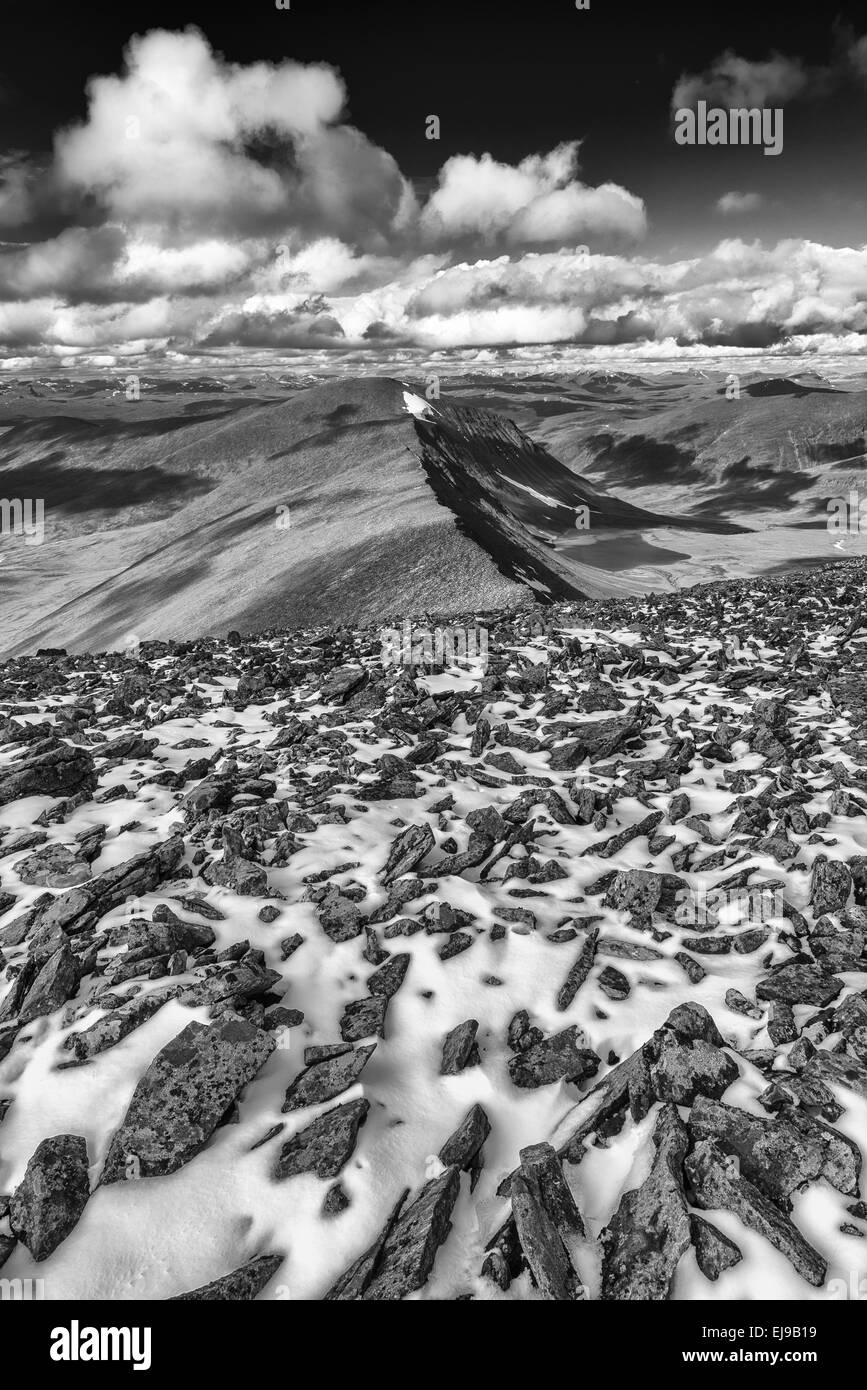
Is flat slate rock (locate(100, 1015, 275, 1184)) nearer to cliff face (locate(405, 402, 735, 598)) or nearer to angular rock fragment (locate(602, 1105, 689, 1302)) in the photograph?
angular rock fragment (locate(602, 1105, 689, 1302))

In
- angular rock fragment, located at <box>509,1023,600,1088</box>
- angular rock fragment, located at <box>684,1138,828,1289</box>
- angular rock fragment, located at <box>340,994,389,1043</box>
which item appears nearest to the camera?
angular rock fragment, located at <box>684,1138,828,1289</box>

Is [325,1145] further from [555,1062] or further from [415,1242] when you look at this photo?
[555,1062]

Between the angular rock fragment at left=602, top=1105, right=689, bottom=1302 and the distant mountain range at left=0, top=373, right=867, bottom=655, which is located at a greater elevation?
the distant mountain range at left=0, top=373, right=867, bottom=655

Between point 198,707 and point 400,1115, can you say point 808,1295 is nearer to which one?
point 400,1115

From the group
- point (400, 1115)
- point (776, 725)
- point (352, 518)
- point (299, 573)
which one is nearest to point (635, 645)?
point (776, 725)

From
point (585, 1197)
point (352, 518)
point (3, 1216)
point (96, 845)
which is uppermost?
point (352, 518)

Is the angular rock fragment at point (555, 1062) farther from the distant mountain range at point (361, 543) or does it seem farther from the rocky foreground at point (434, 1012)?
the distant mountain range at point (361, 543)

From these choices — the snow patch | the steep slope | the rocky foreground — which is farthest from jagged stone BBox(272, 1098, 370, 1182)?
the snow patch

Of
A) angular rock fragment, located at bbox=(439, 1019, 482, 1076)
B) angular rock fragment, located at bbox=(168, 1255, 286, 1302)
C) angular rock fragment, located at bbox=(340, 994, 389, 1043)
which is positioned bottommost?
angular rock fragment, located at bbox=(168, 1255, 286, 1302)
